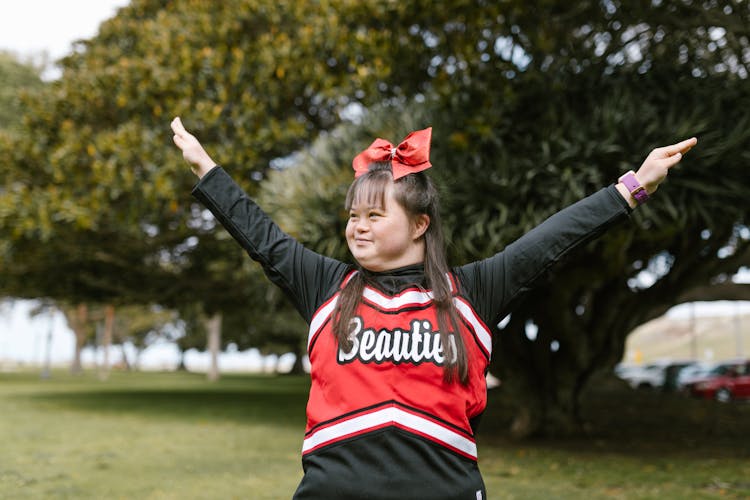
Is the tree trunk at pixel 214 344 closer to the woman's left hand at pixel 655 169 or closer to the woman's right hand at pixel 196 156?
the woman's right hand at pixel 196 156

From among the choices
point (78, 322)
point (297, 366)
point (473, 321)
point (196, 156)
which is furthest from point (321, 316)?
point (297, 366)

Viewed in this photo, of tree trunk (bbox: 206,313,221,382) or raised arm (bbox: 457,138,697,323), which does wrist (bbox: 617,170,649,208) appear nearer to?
raised arm (bbox: 457,138,697,323)

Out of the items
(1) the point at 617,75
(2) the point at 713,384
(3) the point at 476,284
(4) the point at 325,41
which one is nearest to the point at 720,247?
(1) the point at 617,75

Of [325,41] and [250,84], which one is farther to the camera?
[250,84]

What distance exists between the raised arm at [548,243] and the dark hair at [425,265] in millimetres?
127

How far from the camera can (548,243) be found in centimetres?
215

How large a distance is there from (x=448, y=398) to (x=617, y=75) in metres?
8.20

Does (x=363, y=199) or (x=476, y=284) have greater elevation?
(x=363, y=199)

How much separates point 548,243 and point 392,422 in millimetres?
744

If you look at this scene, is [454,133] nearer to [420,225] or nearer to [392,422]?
[420,225]

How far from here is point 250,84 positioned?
11680 mm

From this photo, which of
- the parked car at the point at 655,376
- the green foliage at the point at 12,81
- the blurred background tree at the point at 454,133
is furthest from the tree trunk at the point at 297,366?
the blurred background tree at the point at 454,133

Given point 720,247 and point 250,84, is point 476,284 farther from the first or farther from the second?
point 250,84

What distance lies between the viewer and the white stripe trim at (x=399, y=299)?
2.09m
